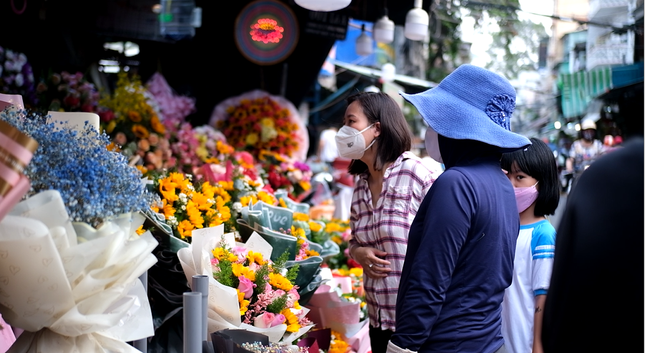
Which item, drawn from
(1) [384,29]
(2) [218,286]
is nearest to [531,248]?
(2) [218,286]

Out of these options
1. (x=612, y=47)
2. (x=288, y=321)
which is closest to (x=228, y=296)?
(x=288, y=321)

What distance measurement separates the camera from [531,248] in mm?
2896

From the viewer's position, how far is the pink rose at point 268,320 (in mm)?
2393

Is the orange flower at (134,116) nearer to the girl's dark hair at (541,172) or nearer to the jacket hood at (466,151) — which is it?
the girl's dark hair at (541,172)

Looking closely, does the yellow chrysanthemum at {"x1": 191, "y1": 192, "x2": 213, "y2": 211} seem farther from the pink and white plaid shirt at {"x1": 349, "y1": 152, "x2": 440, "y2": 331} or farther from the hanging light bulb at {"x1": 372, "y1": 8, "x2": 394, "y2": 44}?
the hanging light bulb at {"x1": 372, "y1": 8, "x2": 394, "y2": 44}

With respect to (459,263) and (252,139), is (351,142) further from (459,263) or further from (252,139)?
(252,139)

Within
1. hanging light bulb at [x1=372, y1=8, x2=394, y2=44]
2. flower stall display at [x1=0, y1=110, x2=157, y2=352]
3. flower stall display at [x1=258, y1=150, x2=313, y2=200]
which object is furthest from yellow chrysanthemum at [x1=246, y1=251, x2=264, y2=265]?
hanging light bulb at [x1=372, y1=8, x2=394, y2=44]

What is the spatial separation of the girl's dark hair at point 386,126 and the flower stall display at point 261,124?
2.97 metres

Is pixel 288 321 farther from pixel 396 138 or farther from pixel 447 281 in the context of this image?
pixel 396 138

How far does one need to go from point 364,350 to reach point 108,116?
244 centimetres

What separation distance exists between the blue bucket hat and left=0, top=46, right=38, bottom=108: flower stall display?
3104 mm

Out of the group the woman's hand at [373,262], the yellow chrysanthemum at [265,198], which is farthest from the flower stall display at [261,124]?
the woman's hand at [373,262]

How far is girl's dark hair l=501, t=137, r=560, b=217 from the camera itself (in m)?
3.02

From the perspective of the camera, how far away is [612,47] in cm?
1745
